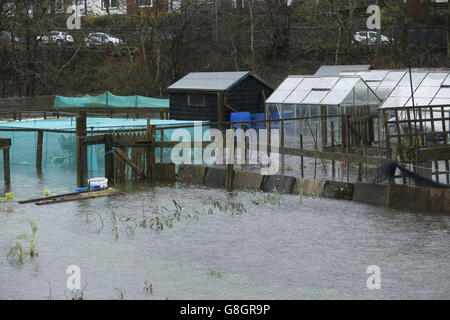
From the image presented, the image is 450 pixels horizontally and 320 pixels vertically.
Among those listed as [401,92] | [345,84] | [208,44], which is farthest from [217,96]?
[208,44]

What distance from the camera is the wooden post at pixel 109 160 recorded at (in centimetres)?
2073

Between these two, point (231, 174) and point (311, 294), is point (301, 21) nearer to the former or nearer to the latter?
point (231, 174)

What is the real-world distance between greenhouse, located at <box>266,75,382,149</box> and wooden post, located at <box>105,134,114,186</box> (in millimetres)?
7810

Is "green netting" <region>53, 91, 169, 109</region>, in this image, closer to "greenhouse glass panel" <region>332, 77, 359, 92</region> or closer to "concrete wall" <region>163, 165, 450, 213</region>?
"greenhouse glass panel" <region>332, 77, 359, 92</region>

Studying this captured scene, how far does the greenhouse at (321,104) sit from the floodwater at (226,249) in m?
8.48

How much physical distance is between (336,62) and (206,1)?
1370 centimetres

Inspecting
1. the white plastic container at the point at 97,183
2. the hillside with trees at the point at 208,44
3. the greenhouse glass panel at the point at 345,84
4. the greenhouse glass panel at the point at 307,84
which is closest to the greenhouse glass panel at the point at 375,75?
the greenhouse glass panel at the point at 345,84

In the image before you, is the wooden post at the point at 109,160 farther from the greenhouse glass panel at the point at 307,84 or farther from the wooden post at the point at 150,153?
the greenhouse glass panel at the point at 307,84

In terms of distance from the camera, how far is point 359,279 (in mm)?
11000

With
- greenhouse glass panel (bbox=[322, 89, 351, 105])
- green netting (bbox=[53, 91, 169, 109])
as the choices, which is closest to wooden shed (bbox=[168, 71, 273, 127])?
green netting (bbox=[53, 91, 169, 109])

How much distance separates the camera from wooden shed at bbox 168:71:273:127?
112 feet

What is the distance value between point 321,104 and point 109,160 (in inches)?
374

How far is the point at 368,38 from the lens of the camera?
51.6 metres

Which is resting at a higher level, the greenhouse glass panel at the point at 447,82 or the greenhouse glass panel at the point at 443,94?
the greenhouse glass panel at the point at 447,82
